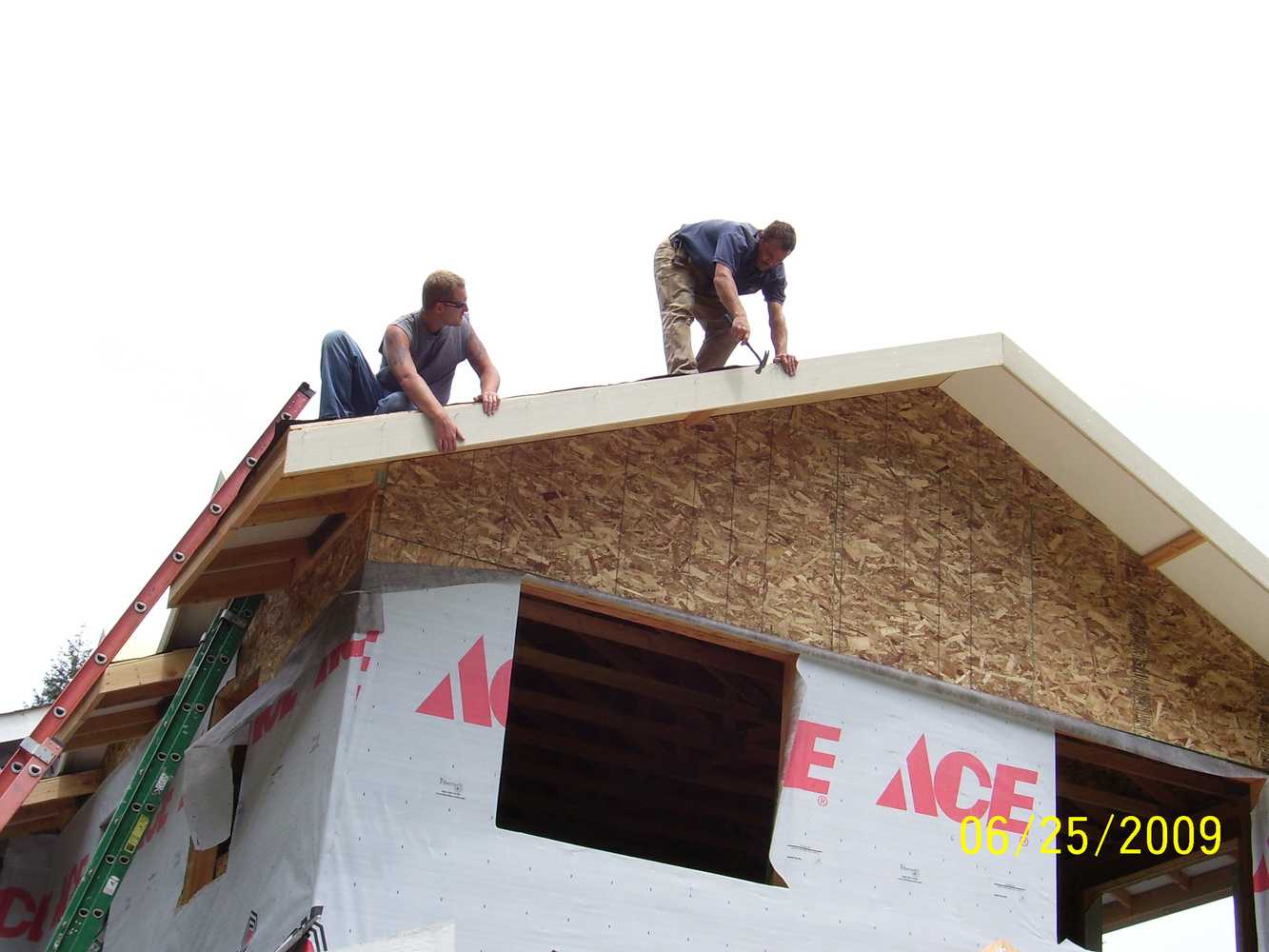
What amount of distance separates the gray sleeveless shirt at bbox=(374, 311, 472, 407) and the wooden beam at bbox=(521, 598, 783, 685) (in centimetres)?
148

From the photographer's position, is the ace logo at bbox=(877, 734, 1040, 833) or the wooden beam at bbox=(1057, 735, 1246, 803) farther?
the wooden beam at bbox=(1057, 735, 1246, 803)

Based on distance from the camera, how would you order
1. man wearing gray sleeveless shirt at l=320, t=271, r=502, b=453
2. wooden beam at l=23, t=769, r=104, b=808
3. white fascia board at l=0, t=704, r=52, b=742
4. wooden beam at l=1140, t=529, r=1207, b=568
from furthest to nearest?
1. wooden beam at l=23, t=769, r=104, b=808
2. white fascia board at l=0, t=704, r=52, b=742
3. wooden beam at l=1140, t=529, r=1207, b=568
4. man wearing gray sleeveless shirt at l=320, t=271, r=502, b=453

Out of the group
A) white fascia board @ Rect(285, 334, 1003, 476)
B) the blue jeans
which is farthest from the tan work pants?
the blue jeans

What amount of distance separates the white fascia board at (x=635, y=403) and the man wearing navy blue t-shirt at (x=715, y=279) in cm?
29

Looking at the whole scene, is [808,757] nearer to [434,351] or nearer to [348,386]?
[434,351]

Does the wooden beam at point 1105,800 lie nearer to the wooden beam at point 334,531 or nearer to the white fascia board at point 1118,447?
the white fascia board at point 1118,447

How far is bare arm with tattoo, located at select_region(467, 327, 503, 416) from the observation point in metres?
6.24

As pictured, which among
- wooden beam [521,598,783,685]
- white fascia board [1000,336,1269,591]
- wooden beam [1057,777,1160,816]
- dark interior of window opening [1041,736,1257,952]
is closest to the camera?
wooden beam [521,598,783,685]

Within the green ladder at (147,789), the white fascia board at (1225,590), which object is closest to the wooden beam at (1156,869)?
the white fascia board at (1225,590)

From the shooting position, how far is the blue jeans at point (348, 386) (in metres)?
6.70

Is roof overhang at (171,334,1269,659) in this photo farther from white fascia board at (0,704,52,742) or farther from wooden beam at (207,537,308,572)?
white fascia board at (0,704,52,742)

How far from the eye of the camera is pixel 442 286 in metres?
6.59

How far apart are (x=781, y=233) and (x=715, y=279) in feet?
1.51

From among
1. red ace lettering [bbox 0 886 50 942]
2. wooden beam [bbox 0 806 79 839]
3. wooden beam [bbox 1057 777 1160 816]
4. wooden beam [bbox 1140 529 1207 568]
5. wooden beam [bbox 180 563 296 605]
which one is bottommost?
red ace lettering [bbox 0 886 50 942]
